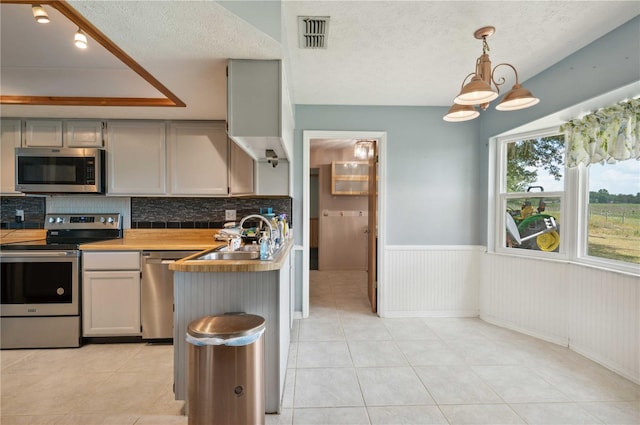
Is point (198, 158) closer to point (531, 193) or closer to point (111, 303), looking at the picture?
point (111, 303)

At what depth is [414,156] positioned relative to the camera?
10.9ft

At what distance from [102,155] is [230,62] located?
2078 mm

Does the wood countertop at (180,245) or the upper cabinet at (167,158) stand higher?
the upper cabinet at (167,158)

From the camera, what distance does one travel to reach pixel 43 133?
114 inches

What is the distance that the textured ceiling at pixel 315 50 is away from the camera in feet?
4.84

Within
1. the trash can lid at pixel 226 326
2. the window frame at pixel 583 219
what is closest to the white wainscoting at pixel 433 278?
the window frame at pixel 583 219

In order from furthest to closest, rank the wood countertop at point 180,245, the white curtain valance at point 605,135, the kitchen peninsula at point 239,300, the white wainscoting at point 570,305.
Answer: the white wainscoting at point 570,305 → the white curtain valance at point 605,135 → the kitchen peninsula at point 239,300 → the wood countertop at point 180,245

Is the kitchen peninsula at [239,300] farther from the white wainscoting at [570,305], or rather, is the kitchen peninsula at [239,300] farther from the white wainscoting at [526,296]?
the white wainscoting at [570,305]

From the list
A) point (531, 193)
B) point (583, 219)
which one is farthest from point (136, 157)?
point (583, 219)

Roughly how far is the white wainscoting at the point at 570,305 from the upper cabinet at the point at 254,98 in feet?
9.08

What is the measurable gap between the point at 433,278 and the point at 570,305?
1204 mm

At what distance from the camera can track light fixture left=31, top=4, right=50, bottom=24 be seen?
146 cm

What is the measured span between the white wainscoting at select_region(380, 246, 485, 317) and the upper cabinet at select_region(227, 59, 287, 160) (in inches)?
85.0

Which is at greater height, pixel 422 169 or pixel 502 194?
pixel 422 169
